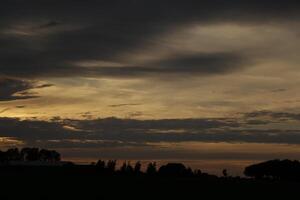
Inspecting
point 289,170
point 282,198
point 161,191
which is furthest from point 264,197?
point 289,170

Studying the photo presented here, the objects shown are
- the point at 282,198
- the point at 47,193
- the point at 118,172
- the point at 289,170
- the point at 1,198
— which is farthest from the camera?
the point at 289,170

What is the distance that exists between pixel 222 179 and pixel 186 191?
22981mm

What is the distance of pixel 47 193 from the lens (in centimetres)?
5288

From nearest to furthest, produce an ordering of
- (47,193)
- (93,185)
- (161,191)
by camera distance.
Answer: (47,193) < (161,191) < (93,185)

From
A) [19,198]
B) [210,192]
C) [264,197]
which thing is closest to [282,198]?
[264,197]

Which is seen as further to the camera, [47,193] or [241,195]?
[241,195]

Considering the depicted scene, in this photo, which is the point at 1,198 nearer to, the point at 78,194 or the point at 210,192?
the point at 78,194

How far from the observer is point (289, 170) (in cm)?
11794

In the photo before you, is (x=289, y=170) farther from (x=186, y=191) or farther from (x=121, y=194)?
(x=121, y=194)

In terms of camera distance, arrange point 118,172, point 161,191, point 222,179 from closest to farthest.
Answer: point 161,191
point 222,179
point 118,172

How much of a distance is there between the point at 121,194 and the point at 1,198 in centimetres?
1182

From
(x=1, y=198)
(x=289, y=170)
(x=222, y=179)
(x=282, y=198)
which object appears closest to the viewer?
(x=1, y=198)

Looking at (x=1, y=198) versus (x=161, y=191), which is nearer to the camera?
(x=1, y=198)

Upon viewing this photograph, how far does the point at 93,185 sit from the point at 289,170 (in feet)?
201
